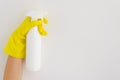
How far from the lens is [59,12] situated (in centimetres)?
82

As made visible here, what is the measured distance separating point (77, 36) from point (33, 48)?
0.18 m

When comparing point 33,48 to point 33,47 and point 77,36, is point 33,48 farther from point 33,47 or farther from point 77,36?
point 77,36

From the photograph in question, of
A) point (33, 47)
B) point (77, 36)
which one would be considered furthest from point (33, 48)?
point (77, 36)

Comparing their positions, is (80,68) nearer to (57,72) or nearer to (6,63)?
(57,72)

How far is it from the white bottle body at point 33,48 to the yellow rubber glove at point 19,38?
2cm

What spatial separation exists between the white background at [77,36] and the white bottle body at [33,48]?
6 cm

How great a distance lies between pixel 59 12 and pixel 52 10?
0.03m

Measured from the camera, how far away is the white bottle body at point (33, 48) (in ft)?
2.51

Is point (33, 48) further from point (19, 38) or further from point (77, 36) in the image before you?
point (77, 36)

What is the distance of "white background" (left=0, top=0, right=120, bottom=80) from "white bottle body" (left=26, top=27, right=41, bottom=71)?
63mm

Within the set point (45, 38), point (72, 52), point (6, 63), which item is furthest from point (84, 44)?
point (6, 63)

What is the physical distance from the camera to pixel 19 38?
784 millimetres

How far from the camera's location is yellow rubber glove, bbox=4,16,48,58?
78cm

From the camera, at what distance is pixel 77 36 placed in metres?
0.82
